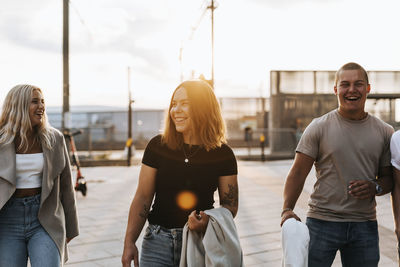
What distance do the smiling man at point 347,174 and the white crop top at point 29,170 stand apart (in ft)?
5.32

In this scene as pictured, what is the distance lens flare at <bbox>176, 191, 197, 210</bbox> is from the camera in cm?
246

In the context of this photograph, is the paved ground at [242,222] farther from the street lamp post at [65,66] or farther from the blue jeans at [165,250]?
the blue jeans at [165,250]

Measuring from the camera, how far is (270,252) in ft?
17.5

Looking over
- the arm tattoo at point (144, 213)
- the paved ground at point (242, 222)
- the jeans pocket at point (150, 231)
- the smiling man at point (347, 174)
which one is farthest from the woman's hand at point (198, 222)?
the paved ground at point (242, 222)

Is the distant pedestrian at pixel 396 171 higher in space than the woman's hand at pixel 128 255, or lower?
higher

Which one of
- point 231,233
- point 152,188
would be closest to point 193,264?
point 231,233

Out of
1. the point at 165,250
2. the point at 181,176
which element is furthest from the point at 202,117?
the point at 165,250

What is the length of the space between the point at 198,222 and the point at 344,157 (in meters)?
1.07

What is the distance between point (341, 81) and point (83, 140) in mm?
28442

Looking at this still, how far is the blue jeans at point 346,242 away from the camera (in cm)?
282

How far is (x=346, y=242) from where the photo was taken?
2.85 metres

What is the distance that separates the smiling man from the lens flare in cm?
61

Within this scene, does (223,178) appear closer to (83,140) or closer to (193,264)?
(193,264)

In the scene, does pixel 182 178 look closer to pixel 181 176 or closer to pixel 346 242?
pixel 181 176
